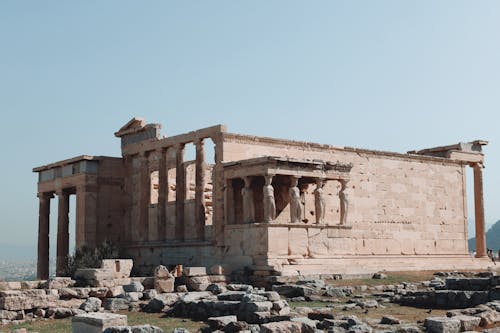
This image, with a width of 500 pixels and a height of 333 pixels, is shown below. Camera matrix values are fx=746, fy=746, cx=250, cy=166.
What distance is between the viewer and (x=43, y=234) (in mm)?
31688

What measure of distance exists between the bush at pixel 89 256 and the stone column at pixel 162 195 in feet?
6.17

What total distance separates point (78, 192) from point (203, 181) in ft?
19.0

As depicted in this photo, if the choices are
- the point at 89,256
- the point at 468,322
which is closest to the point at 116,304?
the point at 468,322

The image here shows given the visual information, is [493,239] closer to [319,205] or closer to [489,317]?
[319,205]

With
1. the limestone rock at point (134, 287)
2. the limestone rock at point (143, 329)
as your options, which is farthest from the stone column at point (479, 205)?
the limestone rock at point (143, 329)

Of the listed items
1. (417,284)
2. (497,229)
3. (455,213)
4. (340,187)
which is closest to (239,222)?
(340,187)

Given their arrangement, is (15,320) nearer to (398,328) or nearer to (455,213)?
(398,328)

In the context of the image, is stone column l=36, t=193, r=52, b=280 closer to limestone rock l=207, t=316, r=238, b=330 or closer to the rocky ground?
the rocky ground

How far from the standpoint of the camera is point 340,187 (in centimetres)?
2814

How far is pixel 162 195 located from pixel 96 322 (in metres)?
16.6

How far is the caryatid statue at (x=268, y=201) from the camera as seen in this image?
23.4 metres

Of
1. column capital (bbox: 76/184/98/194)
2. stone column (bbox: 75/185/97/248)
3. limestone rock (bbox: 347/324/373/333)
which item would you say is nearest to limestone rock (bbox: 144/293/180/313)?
limestone rock (bbox: 347/324/373/333)

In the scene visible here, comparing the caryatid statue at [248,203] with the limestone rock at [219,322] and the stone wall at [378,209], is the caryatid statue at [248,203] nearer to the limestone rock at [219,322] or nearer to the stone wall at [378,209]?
the stone wall at [378,209]

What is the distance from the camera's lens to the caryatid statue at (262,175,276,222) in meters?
23.4
